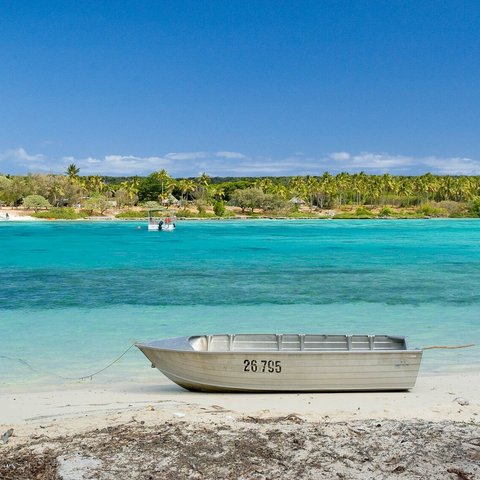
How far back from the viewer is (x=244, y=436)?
7852 mm

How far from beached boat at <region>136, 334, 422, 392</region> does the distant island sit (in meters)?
132

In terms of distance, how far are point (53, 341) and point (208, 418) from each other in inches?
367

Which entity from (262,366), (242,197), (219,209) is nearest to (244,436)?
(262,366)

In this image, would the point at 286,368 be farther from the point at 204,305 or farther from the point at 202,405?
the point at 204,305

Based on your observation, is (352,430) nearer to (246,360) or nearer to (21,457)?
(246,360)

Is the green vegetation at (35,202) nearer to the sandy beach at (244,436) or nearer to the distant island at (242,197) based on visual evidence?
the distant island at (242,197)

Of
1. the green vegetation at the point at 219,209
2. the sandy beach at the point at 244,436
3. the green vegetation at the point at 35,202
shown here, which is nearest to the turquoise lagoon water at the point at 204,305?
the sandy beach at the point at 244,436

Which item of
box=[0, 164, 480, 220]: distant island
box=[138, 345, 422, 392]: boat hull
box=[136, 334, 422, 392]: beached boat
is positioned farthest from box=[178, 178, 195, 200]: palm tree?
box=[138, 345, 422, 392]: boat hull

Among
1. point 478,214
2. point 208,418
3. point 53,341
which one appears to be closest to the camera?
point 208,418

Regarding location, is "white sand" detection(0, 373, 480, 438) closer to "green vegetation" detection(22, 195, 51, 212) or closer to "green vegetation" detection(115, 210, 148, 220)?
"green vegetation" detection(115, 210, 148, 220)

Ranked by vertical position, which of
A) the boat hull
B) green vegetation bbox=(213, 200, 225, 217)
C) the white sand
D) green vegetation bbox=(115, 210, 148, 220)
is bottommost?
the white sand

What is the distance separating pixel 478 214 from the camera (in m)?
164

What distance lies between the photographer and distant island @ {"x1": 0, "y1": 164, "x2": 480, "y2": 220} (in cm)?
14538

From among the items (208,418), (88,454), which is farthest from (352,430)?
(88,454)
